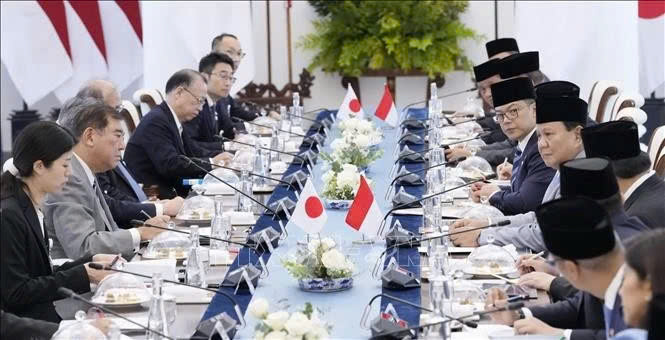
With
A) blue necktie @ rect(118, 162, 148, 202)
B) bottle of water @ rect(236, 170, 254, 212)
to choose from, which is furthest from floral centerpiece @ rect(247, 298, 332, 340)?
blue necktie @ rect(118, 162, 148, 202)

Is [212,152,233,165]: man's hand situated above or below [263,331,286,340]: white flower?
below

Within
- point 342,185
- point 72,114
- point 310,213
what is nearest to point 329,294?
point 310,213

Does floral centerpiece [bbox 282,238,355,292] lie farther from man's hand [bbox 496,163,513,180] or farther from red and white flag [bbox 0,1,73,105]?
red and white flag [bbox 0,1,73,105]

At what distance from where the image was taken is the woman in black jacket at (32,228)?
3965mm

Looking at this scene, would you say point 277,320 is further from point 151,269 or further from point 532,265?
point 532,265

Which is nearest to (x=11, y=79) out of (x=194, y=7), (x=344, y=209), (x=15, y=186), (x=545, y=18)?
(x=194, y=7)

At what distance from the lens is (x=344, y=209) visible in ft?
17.9

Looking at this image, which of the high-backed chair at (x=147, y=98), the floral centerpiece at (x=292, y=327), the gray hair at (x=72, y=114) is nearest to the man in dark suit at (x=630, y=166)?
the floral centerpiece at (x=292, y=327)

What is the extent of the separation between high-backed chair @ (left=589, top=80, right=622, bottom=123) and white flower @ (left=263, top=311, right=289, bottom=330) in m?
4.93

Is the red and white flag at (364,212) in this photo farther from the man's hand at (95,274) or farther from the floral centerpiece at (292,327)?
the floral centerpiece at (292,327)

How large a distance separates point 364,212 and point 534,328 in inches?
47.2

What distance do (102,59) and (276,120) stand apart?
2.56 m

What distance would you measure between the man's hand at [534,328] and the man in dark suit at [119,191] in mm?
2214

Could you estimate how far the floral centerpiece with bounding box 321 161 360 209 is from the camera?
A: 546 cm
